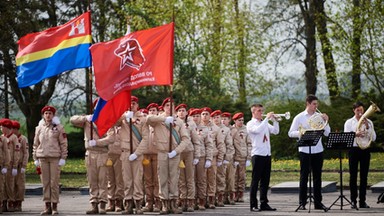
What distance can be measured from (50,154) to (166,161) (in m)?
2.38

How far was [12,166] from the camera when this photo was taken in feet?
74.7

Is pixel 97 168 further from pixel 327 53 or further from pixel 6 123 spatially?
pixel 327 53

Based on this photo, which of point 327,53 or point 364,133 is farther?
point 327,53

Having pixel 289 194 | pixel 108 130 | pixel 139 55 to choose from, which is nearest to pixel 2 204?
pixel 108 130

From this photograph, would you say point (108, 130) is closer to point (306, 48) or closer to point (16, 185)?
point (16, 185)

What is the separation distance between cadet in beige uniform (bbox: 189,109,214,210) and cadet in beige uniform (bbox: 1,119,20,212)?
A: 4.09 meters

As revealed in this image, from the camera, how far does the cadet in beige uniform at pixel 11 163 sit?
2247cm

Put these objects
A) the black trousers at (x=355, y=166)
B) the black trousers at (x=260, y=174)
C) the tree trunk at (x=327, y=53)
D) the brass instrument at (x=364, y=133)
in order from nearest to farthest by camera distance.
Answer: the black trousers at (x=260, y=174), the brass instrument at (x=364, y=133), the black trousers at (x=355, y=166), the tree trunk at (x=327, y=53)

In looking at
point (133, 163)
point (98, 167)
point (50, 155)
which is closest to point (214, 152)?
point (133, 163)

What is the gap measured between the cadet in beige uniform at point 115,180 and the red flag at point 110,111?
0.76 meters

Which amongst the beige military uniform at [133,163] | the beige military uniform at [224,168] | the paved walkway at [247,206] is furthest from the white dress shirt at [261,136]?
the beige military uniform at [224,168]

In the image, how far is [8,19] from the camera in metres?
38.4

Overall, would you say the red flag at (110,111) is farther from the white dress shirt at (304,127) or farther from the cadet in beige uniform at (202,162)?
the white dress shirt at (304,127)

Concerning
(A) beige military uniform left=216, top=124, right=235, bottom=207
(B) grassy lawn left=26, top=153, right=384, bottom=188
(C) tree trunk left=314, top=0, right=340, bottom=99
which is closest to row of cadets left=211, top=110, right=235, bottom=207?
(A) beige military uniform left=216, top=124, right=235, bottom=207
